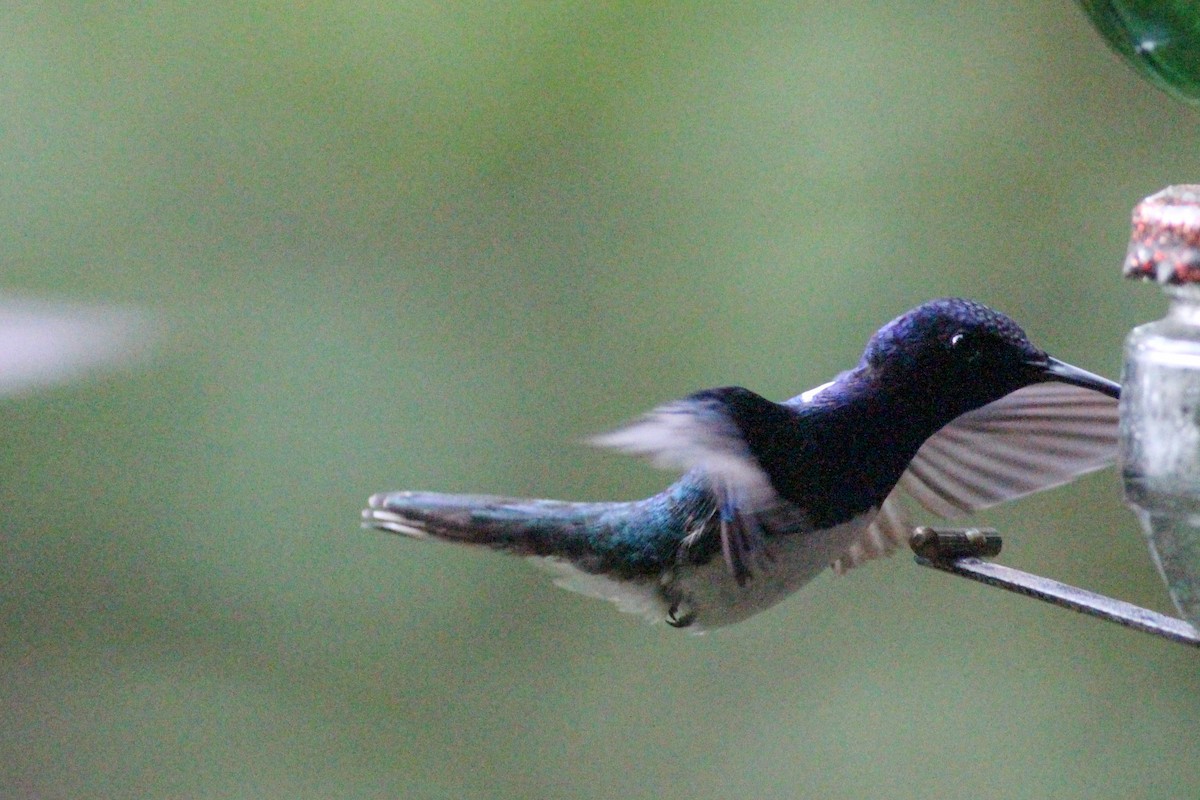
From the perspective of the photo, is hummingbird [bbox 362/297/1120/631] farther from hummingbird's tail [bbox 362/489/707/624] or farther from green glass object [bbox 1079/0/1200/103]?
green glass object [bbox 1079/0/1200/103]

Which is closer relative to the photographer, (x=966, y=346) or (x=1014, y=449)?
(x=966, y=346)

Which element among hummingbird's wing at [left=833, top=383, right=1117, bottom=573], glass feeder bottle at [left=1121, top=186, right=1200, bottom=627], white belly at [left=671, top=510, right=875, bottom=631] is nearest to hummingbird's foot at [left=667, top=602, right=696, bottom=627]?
white belly at [left=671, top=510, right=875, bottom=631]

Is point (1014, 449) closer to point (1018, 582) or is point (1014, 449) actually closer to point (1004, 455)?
point (1004, 455)

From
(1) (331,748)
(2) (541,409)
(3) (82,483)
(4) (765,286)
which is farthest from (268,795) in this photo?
(4) (765,286)

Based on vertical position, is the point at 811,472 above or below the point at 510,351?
below


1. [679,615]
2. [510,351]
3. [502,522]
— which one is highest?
[510,351]

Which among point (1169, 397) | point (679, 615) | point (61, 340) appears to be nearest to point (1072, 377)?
point (1169, 397)
